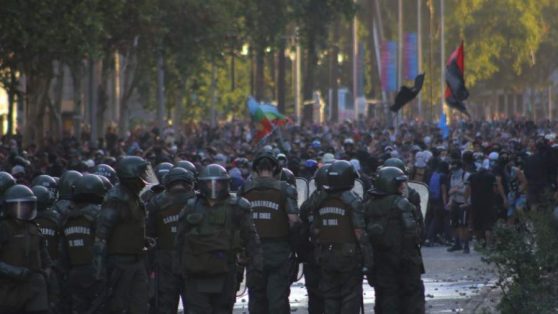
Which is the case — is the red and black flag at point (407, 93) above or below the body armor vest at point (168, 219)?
above

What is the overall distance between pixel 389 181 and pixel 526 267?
152 cm

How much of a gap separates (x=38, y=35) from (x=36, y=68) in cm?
493

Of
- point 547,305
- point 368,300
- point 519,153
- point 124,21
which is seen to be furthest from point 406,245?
point 124,21

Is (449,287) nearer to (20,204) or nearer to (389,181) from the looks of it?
(389,181)

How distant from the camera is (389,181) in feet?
50.9

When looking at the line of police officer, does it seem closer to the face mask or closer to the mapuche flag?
the face mask

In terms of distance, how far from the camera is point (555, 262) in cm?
1459

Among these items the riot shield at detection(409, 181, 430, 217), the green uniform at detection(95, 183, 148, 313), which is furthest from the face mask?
the green uniform at detection(95, 183, 148, 313)

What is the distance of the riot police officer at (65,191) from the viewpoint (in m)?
15.5

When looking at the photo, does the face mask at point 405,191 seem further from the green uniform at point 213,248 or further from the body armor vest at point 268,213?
the green uniform at point 213,248

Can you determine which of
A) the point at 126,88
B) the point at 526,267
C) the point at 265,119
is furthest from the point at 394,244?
the point at 126,88

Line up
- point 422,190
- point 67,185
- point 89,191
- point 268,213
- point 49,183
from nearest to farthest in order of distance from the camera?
point 89,191 → point 268,213 → point 67,185 → point 49,183 → point 422,190

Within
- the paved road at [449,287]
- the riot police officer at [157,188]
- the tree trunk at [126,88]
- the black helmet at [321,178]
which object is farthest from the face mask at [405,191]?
the tree trunk at [126,88]

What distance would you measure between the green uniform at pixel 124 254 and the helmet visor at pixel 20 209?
1.01 metres
